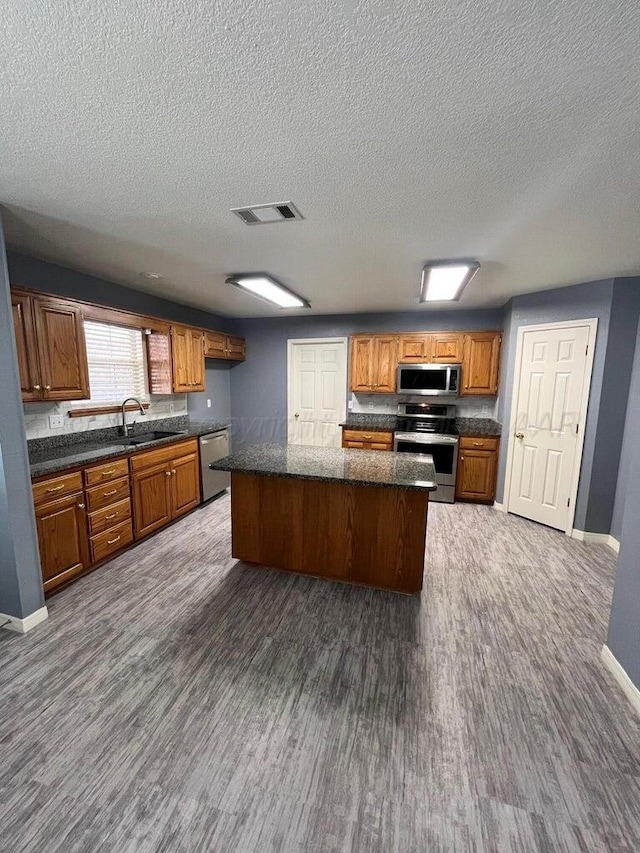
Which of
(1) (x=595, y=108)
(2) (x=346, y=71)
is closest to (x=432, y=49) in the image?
(2) (x=346, y=71)

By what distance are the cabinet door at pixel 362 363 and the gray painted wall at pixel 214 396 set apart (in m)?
2.14

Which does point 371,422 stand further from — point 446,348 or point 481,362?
point 481,362

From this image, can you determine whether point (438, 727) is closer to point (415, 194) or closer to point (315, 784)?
point (315, 784)

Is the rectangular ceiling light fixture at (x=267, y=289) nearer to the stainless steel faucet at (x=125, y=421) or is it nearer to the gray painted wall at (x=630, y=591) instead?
the stainless steel faucet at (x=125, y=421)

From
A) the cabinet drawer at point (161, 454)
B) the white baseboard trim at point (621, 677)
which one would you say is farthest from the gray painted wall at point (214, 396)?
the white baseboard trim at point (621, 677)

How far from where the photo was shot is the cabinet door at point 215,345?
4.49 m

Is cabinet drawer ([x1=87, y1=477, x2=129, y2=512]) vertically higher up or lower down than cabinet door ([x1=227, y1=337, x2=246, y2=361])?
lower down

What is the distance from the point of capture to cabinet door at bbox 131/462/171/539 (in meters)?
3.14

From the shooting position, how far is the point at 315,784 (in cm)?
134

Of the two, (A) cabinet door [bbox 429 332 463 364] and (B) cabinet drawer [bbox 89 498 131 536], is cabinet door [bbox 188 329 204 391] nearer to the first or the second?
(B) cabinet drawer [bbox 89 498 131 536]

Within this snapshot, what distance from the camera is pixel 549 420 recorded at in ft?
11.9

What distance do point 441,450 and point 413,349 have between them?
4.61 ft

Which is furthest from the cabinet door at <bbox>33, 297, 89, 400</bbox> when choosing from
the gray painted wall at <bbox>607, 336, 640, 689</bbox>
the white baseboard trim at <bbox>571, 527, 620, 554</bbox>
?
the white baseboard trim at <bbox>571, 527, 620, 554</bbox>

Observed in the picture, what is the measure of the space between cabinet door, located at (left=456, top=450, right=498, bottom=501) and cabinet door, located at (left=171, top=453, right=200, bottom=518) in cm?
324
